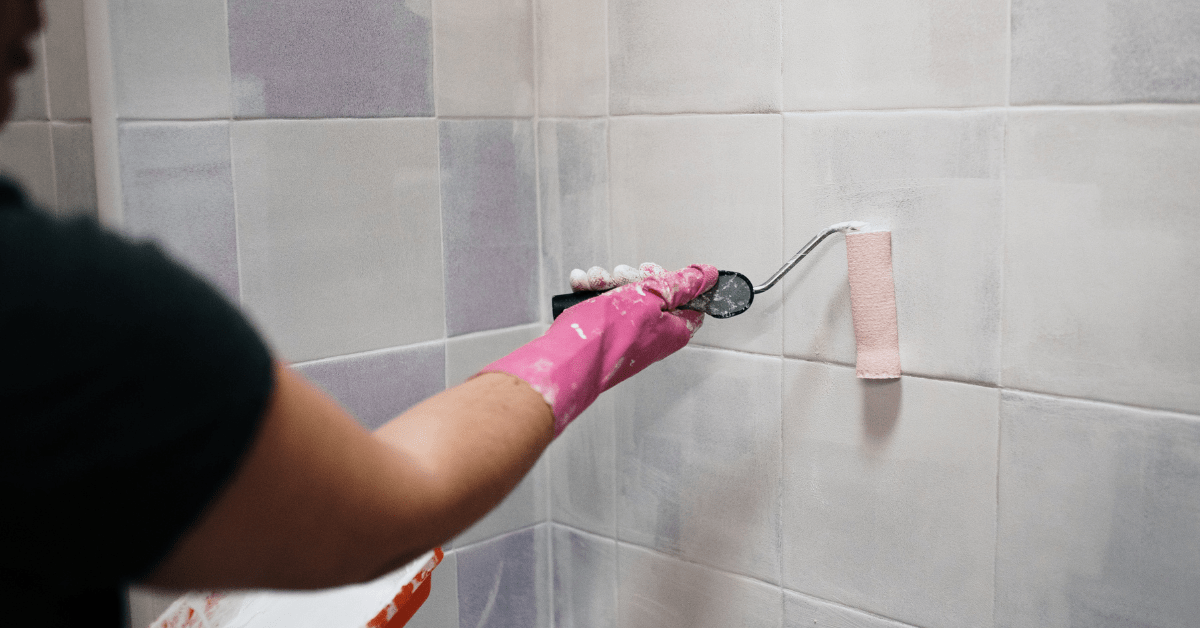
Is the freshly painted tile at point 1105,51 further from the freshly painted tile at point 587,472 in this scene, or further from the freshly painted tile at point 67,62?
the freshly painted tile at point 67,62

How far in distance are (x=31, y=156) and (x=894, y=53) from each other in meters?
0.97

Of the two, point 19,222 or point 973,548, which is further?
point 973,548

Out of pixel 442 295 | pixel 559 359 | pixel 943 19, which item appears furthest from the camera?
pixel 442 295

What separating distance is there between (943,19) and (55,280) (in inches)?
35.6

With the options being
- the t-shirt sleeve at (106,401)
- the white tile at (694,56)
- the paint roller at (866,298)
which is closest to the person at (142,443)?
the t-shirt sleeve at (106,401)

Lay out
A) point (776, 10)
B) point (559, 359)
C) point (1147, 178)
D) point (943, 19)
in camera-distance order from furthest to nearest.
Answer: point (776, 10), point (943, 19), point (1147, 178), point (559, 359)

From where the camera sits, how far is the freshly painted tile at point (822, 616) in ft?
3.83

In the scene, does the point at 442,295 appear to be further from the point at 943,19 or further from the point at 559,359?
the point at 943,19

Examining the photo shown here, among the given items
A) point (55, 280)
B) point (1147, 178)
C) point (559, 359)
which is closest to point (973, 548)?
point (1147, 178)

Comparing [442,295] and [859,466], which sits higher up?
[442,295]

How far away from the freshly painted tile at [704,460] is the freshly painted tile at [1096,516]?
296 mm

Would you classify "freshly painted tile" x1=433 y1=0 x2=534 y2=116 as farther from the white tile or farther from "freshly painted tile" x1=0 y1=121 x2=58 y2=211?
"freshly painted tile" x1=0 y1=121 x2=58 y2=211

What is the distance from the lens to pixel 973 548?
3.51ft

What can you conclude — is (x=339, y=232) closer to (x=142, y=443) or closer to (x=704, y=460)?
(x=704, y=460)
